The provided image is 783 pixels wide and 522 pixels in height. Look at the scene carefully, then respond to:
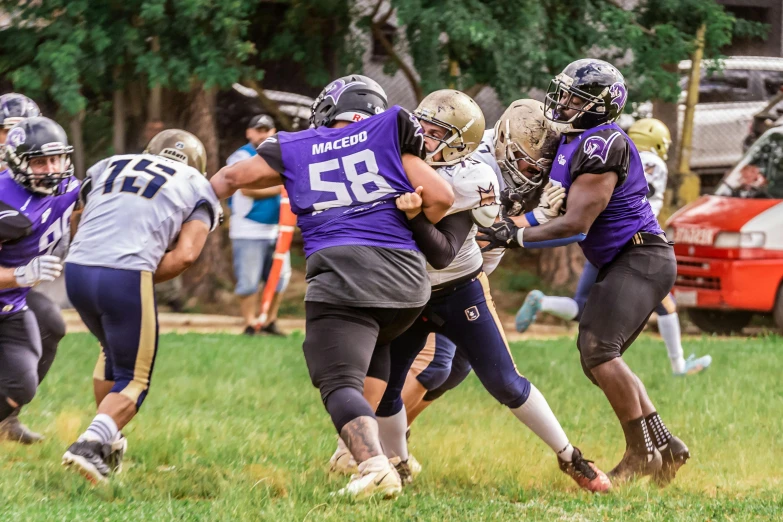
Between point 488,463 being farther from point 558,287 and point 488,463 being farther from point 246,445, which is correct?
point 558,287

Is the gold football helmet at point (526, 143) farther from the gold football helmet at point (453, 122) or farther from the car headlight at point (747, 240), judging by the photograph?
the car headlight at point (747, 240)

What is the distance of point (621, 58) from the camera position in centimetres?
1368

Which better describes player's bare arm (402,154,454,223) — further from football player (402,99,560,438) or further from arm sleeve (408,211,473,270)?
football player (402,99,560,438)

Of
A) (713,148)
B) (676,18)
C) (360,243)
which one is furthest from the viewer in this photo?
(713,148)

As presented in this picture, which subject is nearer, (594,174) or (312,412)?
(594,174)

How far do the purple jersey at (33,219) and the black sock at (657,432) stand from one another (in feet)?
10.3

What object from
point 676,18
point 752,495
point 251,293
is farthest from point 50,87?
point 752,495

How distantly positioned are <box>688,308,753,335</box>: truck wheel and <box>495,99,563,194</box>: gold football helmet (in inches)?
297

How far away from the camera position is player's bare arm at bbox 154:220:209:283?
5.58 meters

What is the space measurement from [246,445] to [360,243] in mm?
2023

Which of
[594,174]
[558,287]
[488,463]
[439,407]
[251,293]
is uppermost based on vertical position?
[594,174]

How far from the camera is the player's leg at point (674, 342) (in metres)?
9.26

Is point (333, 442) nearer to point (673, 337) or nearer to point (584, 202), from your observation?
point (584, 202)

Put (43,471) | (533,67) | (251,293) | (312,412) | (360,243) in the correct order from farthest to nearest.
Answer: (533,67) → (251,293) → (312,412) → (43,471) → (360,243)
